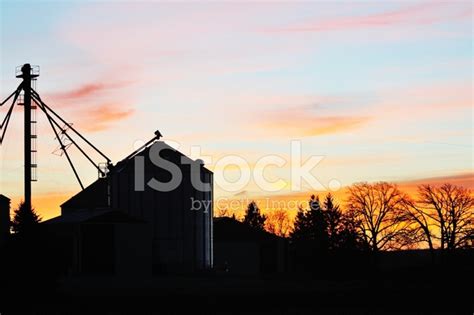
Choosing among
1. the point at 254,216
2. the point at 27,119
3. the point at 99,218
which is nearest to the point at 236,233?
the point at 99,218

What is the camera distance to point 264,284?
194ft

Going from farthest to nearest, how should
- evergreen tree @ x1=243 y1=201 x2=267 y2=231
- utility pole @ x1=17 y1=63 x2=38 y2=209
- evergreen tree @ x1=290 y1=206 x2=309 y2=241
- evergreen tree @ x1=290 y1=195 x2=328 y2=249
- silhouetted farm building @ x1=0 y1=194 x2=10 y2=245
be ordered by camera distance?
evergreen tree @ x1=243 y1=201 x2=267 y2=231, evergreen tree @ x1=290 y1=206 x2=309 y2=241, evergreen tree @ x1=290 y1=195 x2=328 y2=249, silhouetted farm building @ x1=0 y1=194 x2=10 y2=245, utility pole @ x1=17 y1=63 x2=38 y2=209

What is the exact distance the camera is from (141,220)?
6328cm

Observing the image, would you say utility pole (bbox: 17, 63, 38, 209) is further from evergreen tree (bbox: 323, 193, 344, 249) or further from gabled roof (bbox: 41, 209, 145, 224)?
evergreen tree (bbox: 323, 193, 344, 249)

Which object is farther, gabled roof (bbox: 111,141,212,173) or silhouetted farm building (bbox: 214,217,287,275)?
silhouetted farm building (bbox: 214,217,287,275)

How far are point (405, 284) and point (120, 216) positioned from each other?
19841 millimetres

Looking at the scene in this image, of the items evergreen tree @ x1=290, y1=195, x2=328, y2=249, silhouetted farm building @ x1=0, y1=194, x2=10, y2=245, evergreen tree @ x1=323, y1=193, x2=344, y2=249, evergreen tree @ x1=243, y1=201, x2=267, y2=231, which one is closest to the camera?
silhouetted farm building @ x1=0, y1=194, x2=10, y2=245

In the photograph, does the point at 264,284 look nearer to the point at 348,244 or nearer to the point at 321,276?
the point at 321,276

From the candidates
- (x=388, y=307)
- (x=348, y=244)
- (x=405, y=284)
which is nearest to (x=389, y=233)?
(x=348, y=244)

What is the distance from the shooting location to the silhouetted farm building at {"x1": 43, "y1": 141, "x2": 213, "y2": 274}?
61.2m

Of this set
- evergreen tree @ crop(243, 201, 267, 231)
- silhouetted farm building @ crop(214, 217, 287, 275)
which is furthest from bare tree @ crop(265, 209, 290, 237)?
silhouetted farm building @ crop(214, 217, 287, 275)

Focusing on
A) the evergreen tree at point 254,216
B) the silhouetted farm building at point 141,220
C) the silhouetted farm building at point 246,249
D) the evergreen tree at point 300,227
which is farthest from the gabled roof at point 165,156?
the evergreen tree at point 254,216

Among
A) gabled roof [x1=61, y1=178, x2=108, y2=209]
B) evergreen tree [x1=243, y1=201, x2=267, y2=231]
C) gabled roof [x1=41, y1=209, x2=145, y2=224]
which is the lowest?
gabled roof [x1=41, y1=209, x2=145, y2=224]

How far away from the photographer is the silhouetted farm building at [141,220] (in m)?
61.2
